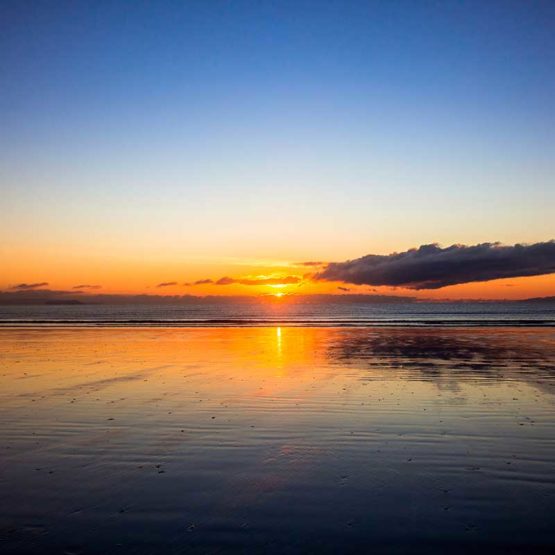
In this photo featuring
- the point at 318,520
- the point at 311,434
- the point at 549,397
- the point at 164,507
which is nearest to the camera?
the point at 318,520

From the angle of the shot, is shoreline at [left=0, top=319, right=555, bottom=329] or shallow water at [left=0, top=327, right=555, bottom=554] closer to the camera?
shallow water at [left=0, top=327, right=555, bottom=554]

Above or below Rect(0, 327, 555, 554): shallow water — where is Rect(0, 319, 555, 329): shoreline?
below

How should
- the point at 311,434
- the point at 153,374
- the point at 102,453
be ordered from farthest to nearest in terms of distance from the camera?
the point at 153,374
the point at 311,434
the point at 102,453

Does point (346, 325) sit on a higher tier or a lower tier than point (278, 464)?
lower

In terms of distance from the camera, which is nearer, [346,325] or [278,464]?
[278,464]

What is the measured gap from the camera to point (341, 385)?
19.9m

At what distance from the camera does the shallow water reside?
712cm

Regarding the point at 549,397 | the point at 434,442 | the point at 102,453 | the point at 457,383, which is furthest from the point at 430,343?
the point at 102,453

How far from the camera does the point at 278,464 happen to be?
1021 cm

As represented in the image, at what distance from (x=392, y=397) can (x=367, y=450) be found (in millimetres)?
6467

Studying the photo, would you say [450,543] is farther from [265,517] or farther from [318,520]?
[265,517]

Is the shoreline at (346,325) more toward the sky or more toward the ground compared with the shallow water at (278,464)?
more toward the ground

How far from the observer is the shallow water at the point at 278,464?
7121mm

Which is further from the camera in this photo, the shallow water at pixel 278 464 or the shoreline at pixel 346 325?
the shoreline at pixel 346 325
